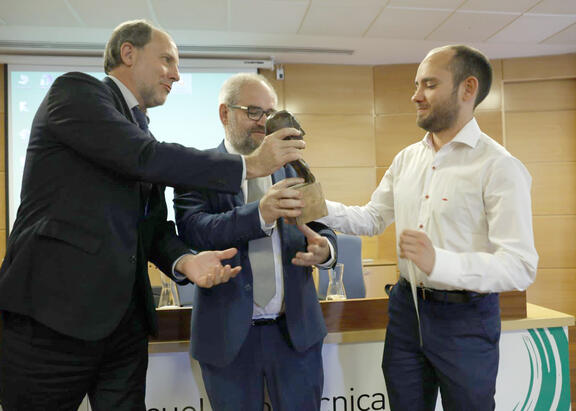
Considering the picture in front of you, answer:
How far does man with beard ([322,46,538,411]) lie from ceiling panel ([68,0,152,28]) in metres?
3.24

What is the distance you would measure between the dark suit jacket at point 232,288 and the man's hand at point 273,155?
0.19 metres

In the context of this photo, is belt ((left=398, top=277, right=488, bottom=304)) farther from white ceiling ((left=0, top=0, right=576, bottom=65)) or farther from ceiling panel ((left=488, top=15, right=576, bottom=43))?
ceiling panel ((left=488, top=15, right=576, bottom=43))

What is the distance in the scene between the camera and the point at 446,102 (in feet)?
4.95

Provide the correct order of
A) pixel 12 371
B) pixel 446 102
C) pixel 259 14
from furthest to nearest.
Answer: pixel 259 14, pixel 446 102, pixel 12 371

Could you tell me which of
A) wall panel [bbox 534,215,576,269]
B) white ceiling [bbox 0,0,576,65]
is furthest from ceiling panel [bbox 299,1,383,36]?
wall panel [bbox 534,215,576,269]

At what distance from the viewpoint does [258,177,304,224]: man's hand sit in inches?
50.0

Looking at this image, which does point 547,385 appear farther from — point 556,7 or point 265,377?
point 556,7

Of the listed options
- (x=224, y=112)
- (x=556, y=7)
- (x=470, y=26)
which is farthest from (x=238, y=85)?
(x=556, y=7)

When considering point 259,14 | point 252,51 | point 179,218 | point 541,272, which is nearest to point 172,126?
point 252,51

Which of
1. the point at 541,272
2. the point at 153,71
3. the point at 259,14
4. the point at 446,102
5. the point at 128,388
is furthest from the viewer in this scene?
the point at 541,272

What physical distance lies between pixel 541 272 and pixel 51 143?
5.98 meters

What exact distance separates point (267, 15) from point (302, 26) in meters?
0.43

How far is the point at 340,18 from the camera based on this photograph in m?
4.27

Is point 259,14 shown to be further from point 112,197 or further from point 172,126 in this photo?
point 112,197
